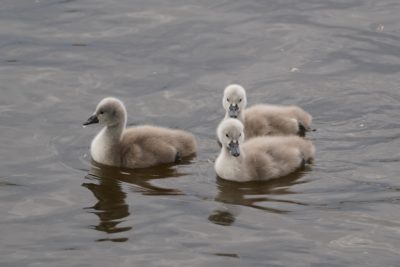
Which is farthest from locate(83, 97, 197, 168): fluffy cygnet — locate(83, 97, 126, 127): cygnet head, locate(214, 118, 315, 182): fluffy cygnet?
locate(214, 118, 315, 182): fluffy cygnet

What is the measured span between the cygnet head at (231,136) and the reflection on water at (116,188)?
18.9 inches

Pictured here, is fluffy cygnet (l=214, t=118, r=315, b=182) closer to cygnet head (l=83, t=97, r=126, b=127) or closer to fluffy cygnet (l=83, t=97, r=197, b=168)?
fluffy cygnet (l=83, t=97, r=197, b=168)

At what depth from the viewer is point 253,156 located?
8.79 m

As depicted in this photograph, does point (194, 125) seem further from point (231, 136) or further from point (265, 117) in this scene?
point (231, 136)

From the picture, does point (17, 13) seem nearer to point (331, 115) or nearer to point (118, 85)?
point (118, 85)

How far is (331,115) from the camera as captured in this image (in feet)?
32.7

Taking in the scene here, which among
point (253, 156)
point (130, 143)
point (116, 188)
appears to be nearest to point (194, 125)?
point (130, 143)

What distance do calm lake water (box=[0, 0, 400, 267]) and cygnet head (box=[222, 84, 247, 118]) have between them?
319mm

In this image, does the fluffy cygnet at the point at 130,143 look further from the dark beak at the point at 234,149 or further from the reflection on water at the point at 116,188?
the dark beak at the point at 234,149

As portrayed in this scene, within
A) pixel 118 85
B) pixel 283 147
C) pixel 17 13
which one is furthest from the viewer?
pixel 17 13

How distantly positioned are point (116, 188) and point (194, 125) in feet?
4.68

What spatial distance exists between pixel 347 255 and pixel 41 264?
2016mm

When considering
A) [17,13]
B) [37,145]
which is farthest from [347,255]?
[17,13]

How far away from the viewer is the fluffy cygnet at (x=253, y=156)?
8.69 m
